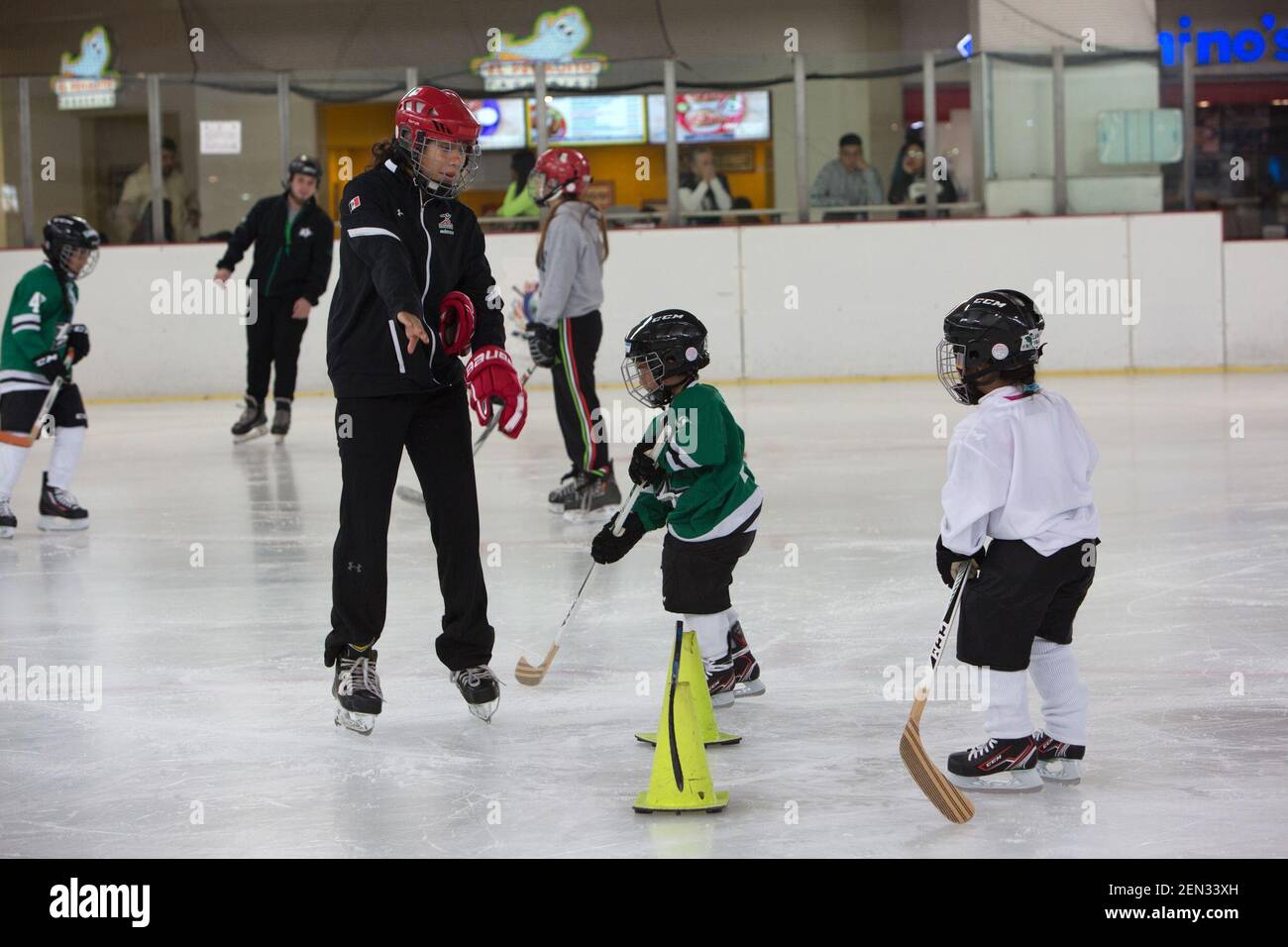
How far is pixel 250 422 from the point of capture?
9.57 metres

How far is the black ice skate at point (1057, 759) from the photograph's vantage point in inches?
119

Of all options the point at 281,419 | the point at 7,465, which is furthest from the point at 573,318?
the point at 281,419

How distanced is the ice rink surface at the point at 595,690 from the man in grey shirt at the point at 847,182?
5.80 meters

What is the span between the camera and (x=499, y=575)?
5.32 metres

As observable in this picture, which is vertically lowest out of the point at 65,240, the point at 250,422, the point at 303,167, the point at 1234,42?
the point at 250,422

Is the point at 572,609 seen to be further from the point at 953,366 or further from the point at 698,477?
the point at 953,366

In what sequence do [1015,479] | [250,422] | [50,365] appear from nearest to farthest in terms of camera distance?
[1015,479], [50,365], [250,422]

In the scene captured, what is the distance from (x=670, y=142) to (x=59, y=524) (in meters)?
7.49

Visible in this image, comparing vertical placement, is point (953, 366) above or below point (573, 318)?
below

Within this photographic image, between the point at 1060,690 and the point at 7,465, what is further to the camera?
the point at 7,465

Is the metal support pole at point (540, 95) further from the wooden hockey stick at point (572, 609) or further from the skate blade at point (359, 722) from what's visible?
the skate blade at point (359, 722)

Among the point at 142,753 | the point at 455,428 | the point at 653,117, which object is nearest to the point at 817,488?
the point at 455,428

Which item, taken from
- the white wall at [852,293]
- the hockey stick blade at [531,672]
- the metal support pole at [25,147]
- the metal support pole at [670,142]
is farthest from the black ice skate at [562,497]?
the metal support pole at [25,147]
